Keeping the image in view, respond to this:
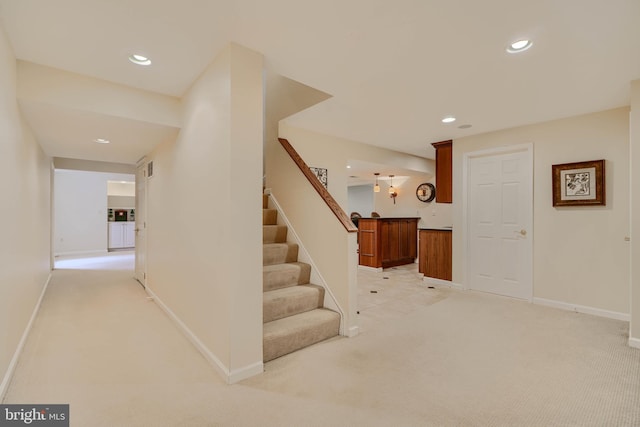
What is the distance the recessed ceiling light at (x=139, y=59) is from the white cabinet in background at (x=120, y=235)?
8.78m

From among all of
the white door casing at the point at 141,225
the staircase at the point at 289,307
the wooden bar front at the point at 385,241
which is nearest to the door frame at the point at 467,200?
the wooden bar front at the point at 385,241

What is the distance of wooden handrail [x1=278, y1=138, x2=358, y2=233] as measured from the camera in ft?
9.73

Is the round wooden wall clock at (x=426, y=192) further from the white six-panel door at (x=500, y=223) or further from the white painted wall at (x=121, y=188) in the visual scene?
the white painted wall at (x=121, y=188)

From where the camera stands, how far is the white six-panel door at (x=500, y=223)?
13.3 feet

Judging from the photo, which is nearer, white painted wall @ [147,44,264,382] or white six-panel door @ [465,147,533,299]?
white painted wall @ [147,44,264,382]

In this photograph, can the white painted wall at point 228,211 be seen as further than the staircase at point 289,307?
No

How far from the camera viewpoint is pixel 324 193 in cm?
320

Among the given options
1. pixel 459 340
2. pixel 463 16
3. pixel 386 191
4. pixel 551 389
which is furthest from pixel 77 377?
pixel 386 191

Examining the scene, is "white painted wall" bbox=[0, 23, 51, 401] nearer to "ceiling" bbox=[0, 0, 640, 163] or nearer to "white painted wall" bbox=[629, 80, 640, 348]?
"ceiling" bbox=[0, 0, 640, 163]

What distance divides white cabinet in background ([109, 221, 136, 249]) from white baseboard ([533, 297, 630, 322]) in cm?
1071

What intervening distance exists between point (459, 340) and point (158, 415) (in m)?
2.52

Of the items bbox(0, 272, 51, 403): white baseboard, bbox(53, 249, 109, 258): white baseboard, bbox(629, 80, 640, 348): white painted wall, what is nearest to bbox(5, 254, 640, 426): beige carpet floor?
bbox(0, 272, 51, 403): white baseboard

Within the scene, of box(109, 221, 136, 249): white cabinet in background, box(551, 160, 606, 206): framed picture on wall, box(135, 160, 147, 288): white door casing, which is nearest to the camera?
box(551, 160, 606, 206): framed picture on wall

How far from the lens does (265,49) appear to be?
2225 millimetres
